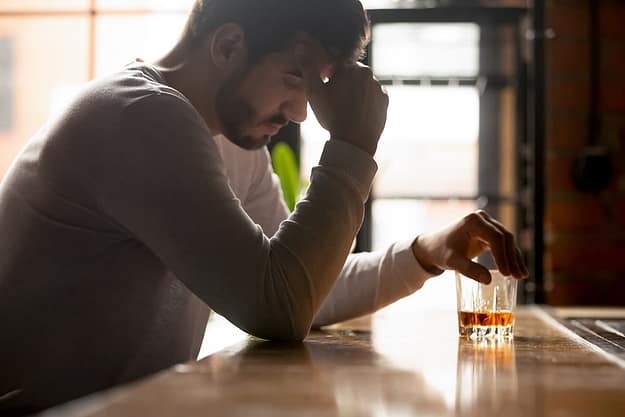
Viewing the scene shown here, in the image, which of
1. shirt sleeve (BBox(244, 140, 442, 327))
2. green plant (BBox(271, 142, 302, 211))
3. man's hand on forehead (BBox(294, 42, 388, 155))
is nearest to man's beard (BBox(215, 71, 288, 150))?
man's hand on forehead (BBox(294, 42, 388, 155))

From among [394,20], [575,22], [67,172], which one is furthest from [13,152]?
[67,172]

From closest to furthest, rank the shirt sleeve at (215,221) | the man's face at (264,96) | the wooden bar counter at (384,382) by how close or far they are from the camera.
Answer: the wooden bar counter at (384,382) → the shirt sleeve at (215,221) → the man's face at (264,96)

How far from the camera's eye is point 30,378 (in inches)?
45.0

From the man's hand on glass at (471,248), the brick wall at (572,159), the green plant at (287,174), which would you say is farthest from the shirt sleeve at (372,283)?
the brick wall at (572,159)

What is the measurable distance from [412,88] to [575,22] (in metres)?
0.51

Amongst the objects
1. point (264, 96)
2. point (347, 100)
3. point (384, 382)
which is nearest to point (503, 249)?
point (347, 100)

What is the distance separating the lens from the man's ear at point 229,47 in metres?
1.30

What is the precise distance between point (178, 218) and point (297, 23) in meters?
0.36

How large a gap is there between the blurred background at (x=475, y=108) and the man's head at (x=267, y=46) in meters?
1.25

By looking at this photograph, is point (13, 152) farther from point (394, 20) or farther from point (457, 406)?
point (457, 406)

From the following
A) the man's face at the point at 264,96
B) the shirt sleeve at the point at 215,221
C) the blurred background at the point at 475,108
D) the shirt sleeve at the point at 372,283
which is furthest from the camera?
the blurred background at the point at 475,108

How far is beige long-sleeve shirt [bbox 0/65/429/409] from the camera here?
1.07m

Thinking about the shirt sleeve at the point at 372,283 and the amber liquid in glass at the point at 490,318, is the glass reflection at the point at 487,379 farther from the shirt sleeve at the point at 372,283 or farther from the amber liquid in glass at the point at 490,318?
the shirt sleeve at the point at 372,283

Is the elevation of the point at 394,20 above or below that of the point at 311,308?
above
